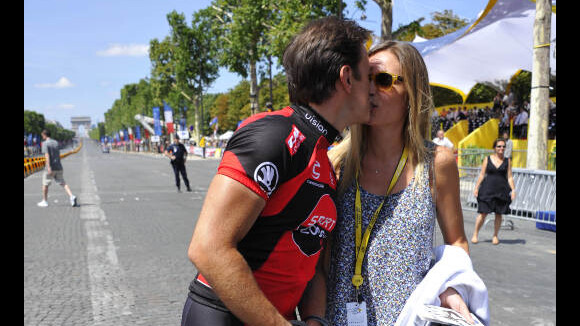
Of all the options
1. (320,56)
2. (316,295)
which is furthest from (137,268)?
(320,56)

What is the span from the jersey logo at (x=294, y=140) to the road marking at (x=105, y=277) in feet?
11.8

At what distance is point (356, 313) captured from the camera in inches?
68.7

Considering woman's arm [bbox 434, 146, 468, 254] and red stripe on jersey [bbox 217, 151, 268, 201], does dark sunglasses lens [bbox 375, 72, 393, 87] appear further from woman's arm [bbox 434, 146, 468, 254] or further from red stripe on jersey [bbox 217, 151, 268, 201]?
red stripe on jersey [bbox 217, 151, 268, 201]

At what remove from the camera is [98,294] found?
17.1ft

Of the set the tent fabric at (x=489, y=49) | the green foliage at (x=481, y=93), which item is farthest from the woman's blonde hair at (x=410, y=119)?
the green foliage at (x=481, y=93)

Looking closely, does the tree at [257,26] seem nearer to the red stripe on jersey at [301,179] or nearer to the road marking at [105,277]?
the road marking at [105,277]

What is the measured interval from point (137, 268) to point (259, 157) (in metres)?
5.39

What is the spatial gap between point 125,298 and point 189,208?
6.67 metres

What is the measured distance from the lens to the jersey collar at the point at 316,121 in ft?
4.94

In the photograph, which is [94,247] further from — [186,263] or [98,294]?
[98,294]

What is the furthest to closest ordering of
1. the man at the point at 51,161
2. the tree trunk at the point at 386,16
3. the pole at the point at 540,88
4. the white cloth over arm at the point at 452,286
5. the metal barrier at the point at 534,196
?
the tree trunk at the point at 386,16
the man at the point at 51,161
the pole at the point at 540,88
the metal barrier at the point at 534,196
the white cloth over arm at the point at 452,286

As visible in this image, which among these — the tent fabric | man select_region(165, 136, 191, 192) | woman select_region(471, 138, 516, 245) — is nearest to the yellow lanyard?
woman select_region(471, 138, 516, 245)

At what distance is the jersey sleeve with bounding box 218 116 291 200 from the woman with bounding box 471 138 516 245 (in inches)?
289

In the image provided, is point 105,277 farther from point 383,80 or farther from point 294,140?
point 294,140
